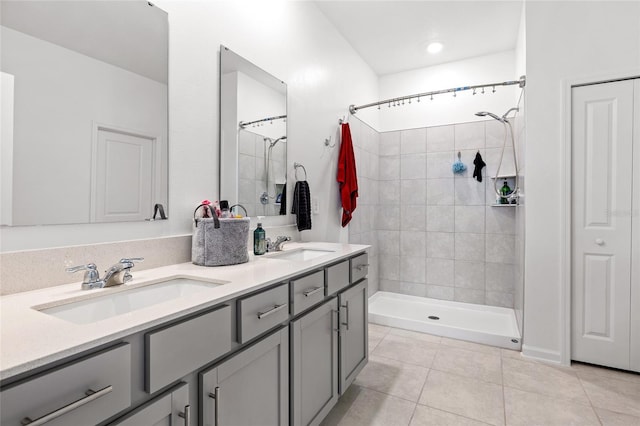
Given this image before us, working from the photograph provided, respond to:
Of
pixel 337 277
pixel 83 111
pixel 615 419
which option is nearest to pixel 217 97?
pixel 83 111

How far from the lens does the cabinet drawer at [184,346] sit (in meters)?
0.78

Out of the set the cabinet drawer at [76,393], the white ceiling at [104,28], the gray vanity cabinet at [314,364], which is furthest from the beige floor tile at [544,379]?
the white ceiling at [104,28]

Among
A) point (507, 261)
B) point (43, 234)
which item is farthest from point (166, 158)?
point (507, 261)

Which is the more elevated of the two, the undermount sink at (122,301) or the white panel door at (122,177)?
the white panel door at (122,177)

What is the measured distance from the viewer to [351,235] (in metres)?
3.27

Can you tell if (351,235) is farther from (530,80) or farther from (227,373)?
(227,373)

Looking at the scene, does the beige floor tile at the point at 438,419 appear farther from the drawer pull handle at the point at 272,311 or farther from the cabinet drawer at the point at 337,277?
the drawer pull handle at the point at 272,311

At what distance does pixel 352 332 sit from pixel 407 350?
994mm

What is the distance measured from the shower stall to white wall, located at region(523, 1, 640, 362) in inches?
24.6

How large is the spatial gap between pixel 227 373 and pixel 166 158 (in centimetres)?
96

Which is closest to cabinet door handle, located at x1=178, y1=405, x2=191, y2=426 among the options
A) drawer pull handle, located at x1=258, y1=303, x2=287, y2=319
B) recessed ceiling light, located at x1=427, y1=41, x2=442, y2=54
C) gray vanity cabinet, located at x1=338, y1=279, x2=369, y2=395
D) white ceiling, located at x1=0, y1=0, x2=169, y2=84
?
drawer pull handle, located at x1=258, y1=303, x2=287, y2=319

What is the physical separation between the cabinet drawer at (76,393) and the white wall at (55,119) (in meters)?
0.68

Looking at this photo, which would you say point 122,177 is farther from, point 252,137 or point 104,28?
point 252,137

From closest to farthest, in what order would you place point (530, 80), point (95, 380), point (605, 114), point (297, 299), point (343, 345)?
point (95, 380), point (297, 299), point (343, 345), point (605, 114), point (530, 80)
